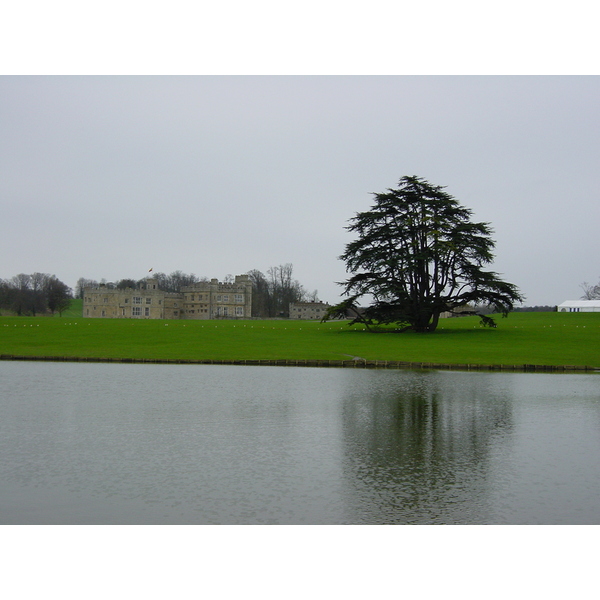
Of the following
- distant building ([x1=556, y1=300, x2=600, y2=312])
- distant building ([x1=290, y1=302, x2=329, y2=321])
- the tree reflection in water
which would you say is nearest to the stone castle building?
distant building ([x1=290, y1=302, x2=329, y2=321])

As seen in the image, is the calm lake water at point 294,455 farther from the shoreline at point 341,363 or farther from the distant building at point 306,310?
the distant building at point 306,310

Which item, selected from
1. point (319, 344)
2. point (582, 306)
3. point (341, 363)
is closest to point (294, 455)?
point (341, 363)

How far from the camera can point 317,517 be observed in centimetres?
745

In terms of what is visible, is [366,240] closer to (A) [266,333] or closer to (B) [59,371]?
(A) [266,333]

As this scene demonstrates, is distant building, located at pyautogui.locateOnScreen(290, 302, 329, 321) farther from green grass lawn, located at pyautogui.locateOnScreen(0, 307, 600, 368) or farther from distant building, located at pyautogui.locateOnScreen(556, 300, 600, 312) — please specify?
green grass lawn, located at pyautogui.locateOnScreen(0, 307, 600, 368)

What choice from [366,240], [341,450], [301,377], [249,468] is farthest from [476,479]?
[366,240]

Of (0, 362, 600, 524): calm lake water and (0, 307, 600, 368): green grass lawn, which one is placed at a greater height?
(0, 307, 600, 368): green grass lawn

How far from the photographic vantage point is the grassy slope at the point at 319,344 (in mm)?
31766

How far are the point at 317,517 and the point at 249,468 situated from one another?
2407mm

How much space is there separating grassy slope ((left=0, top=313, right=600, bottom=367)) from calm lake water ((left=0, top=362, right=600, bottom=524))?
11611 mm

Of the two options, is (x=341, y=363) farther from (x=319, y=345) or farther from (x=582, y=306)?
(x=582, y=306)

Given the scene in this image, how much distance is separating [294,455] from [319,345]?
Result: 89.1 ft

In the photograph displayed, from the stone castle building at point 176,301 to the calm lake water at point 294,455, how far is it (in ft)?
319

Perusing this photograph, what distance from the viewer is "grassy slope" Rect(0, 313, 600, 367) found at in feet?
104
